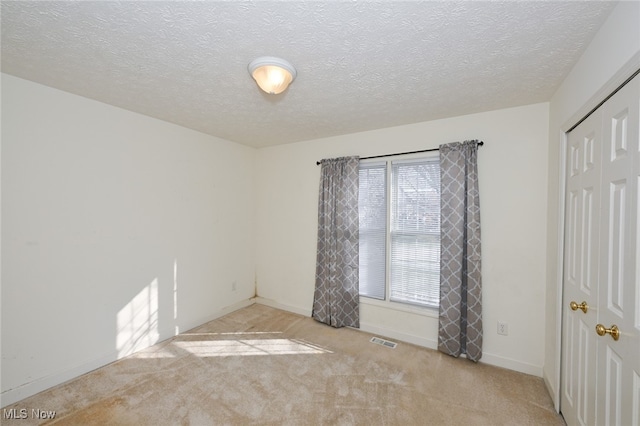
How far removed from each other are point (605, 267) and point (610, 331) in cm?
31

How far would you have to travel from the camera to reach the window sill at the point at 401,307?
9.16 ft

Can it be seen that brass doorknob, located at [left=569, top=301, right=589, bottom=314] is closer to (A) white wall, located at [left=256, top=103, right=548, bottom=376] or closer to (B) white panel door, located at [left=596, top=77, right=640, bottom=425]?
(B) white panel door, located at [left=596, top=77, right=640, bottom=425]

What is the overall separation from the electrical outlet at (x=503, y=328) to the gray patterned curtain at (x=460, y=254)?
18 cm

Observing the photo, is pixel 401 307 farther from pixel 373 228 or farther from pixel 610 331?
pixel 610 331

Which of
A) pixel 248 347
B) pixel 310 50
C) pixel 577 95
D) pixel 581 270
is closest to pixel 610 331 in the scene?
pixel 581 270

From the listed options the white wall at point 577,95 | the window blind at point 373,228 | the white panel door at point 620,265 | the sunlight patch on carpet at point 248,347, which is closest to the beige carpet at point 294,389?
the sunlight patch on carpet at point 248,347

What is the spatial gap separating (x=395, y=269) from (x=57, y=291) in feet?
10.4

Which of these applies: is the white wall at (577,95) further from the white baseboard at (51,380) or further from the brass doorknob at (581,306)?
the white baseboard at (51,380)

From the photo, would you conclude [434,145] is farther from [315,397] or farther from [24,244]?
[24,244]

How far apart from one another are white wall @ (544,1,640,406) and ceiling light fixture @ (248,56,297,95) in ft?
5.41

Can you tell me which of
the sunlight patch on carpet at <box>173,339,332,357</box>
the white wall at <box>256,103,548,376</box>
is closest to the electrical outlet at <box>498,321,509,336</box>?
the white wall at <box>256,103,548,376</box>

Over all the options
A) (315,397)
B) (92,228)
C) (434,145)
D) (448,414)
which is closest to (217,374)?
(315,397)

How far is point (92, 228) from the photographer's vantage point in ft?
7.74

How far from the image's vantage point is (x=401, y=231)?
3.00 m
